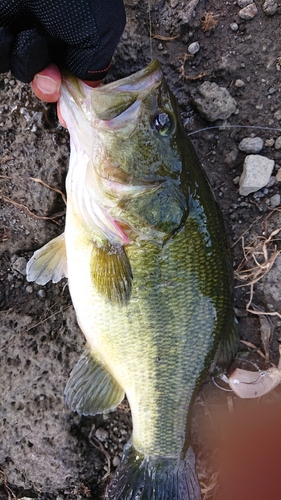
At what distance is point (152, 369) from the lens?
74.4 inches

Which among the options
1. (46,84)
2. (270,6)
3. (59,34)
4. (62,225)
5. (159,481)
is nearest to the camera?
(59,34)

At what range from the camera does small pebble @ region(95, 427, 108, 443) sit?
7.88 feet

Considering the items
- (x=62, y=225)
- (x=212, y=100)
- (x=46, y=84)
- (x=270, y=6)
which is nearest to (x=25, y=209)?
(x=62, y=225)

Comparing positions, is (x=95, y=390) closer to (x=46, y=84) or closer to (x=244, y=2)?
(x=46, y=84)

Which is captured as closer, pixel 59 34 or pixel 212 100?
pixel 59 34

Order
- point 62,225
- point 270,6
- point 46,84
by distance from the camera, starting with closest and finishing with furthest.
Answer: point 46,84 → point 270,6 → point 62,225

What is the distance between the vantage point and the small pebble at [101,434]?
2.40 m

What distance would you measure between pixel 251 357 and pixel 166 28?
213cm

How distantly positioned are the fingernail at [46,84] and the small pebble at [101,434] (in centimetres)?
203

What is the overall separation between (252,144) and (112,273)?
1257mm

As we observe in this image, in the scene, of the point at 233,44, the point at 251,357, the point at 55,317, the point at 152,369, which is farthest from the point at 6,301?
the point at 233,44

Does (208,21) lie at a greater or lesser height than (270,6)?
greater

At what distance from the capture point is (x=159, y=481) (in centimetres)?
201

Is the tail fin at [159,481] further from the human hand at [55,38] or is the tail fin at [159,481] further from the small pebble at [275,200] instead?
the human hand at [55,38]
